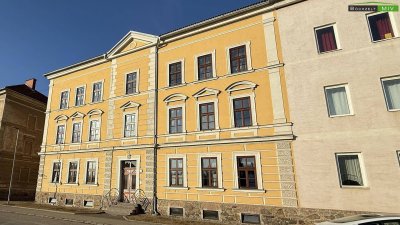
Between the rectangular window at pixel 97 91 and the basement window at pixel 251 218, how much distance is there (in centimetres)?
1594

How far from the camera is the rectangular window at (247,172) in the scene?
15.0 metres

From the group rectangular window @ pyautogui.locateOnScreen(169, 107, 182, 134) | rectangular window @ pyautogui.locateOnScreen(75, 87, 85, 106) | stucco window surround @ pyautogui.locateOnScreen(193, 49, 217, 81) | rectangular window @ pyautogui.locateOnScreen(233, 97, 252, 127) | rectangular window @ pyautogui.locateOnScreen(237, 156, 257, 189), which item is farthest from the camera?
rectangular window @ pyautogui.locateOnScreen(75, 87, 85, 106)

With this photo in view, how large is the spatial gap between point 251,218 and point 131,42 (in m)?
16.9

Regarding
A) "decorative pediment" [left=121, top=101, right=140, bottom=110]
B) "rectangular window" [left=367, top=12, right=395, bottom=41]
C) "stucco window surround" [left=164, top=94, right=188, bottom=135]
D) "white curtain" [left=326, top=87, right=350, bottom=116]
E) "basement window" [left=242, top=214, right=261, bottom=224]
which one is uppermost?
"rectangular window" [left=367, top=12, right=395, bottom=41]

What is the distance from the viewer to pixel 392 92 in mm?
12656

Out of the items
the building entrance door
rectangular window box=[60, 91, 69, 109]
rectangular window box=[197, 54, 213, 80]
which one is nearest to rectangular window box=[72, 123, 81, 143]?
rectangular window box=[60, 91, 69, 109]

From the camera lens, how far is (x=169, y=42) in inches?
803

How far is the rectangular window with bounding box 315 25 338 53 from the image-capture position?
14630 mm

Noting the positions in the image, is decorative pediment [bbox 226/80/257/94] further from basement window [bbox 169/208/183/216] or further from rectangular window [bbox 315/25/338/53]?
basement window [bbox 169/208/183/216]

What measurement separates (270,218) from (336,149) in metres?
5.02

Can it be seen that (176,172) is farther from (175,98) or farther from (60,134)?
(60,134)

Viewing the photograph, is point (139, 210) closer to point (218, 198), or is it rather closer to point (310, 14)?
point (218, 198)

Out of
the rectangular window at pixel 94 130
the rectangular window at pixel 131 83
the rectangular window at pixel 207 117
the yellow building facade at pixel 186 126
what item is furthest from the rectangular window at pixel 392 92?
the rectangular window at pixel 94 130

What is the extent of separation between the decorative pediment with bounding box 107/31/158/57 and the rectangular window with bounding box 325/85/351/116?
13443 mm
